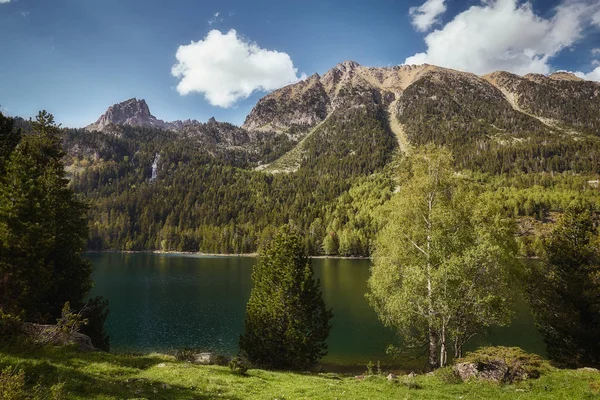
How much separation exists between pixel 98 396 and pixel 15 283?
17102 millimetres

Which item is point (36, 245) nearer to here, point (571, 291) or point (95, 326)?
point (95, 326)

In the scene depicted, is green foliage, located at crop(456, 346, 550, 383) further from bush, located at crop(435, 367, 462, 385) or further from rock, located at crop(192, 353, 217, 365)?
rock, located at crop(192, 353, 217, 365)

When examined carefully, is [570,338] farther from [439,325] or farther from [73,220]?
[73,220]

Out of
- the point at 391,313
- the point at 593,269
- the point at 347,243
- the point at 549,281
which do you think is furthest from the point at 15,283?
the point at 347,243

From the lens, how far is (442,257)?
83.5 ft

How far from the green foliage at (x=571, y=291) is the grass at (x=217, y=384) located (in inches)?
268

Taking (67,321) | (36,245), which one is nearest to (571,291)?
(67,321)

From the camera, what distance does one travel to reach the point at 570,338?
2666 centimetres

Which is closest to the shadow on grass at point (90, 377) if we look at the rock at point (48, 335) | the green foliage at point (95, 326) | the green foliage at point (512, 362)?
the rock at point (48, 335)

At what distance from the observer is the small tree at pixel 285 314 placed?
30344 millimetres

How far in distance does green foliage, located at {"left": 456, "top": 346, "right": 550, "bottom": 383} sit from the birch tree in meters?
2.32

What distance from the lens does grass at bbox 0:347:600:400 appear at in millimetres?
14523

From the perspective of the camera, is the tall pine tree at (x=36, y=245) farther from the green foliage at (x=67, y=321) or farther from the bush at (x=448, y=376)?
the bush at (x=448, y=376)

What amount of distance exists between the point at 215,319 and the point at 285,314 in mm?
34446
